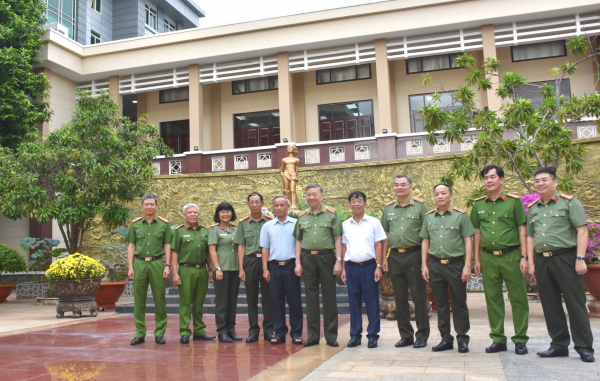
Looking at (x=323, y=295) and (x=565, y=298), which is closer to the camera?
(x=565, y=298)

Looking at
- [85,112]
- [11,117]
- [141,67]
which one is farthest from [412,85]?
[11,117]

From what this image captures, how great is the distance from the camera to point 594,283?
6641mm

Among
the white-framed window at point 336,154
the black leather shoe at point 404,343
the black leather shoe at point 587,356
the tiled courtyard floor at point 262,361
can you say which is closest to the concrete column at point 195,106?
the white-framed window at point 336,154

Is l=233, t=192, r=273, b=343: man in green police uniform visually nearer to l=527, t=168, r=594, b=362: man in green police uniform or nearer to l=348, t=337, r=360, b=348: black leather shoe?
l=348, t=337, r=360, b=348: black leather shoe

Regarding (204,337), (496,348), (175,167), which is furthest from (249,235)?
(175,167)

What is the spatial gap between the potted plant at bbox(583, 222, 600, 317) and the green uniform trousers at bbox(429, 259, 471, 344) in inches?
109

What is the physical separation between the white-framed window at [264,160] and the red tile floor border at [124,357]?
9.84 metres

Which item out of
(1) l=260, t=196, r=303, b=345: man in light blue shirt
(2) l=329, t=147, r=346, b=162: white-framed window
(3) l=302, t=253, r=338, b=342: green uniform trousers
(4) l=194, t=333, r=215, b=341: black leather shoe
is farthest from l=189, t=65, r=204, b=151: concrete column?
(3) l=302, t=253, r=338, b=342: green uniform trousers

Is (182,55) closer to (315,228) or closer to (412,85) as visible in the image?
(412,85)

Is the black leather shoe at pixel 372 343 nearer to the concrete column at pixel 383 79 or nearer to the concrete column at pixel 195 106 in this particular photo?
the concrete column at pixel 383 79

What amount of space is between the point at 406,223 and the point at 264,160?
1124 cm

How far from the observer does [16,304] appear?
11625 millimetres

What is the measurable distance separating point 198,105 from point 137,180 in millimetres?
6327

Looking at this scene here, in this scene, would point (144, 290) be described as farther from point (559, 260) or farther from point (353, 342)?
point (559, 260)
